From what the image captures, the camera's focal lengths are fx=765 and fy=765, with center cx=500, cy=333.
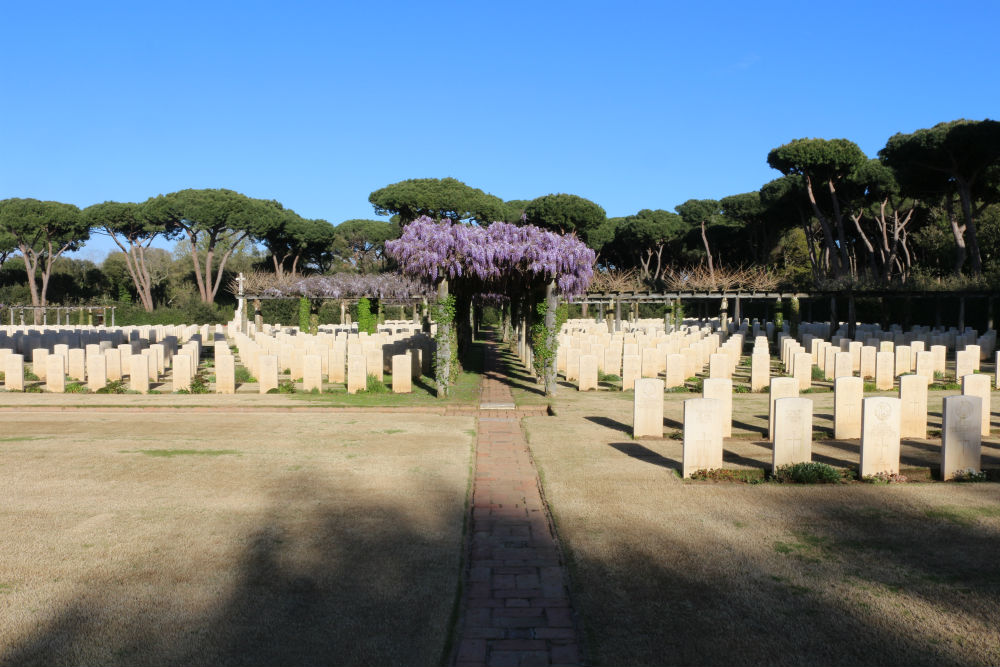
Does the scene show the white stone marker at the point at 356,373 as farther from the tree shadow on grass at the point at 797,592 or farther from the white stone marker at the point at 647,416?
the tree shadow on grass at the point at 797,592

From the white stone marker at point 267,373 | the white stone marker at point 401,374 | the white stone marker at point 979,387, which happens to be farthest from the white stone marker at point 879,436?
the white stone marker at point 267,373

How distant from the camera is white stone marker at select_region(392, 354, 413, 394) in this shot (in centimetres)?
1627

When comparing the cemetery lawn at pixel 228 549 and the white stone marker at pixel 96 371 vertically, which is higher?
the white stone marker at pixel 96 371

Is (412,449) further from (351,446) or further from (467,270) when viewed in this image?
(467,270)

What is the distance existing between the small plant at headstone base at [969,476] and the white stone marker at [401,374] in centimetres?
1054

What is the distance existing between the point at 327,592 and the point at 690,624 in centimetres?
236

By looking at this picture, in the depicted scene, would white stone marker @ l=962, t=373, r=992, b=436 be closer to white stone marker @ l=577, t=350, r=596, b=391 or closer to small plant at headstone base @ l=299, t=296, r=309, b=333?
white stone marker @ l=577, t=350, r=596, b=391

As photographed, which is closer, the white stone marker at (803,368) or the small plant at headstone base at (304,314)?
the white stone marker at (803,368)

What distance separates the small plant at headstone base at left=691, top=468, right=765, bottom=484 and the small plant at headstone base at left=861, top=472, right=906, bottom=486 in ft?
3.63

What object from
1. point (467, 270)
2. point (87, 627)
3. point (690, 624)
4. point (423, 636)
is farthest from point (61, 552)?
point (467, 270)

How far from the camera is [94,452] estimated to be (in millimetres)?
9727

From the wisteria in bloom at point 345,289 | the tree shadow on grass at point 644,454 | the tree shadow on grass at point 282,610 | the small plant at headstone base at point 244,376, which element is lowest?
the small plant at headstone base at point 244,376

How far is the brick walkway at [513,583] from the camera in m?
4.34

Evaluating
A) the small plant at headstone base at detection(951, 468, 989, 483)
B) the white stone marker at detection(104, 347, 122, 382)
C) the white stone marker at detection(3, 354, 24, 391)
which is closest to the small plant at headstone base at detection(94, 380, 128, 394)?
the white stone marker at detection(104, 347, 122, 382)
